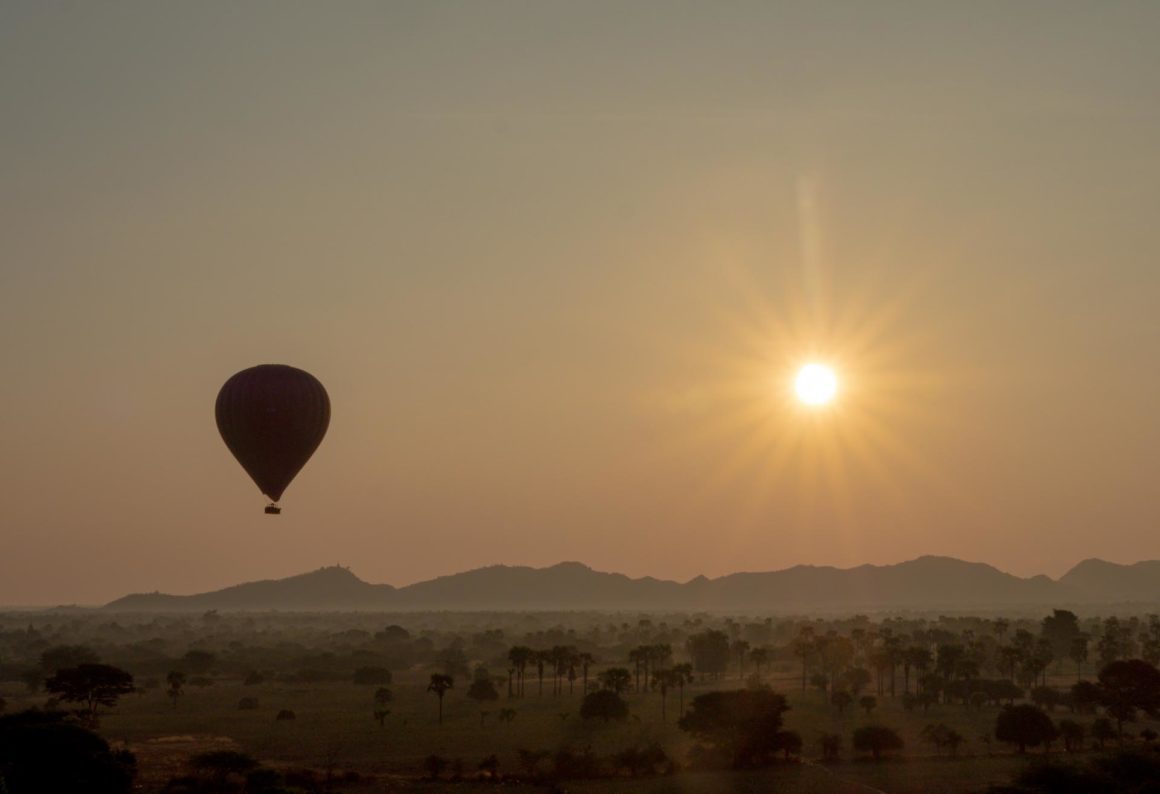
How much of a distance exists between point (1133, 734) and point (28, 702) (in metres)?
103

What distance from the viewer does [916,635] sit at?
601 feet

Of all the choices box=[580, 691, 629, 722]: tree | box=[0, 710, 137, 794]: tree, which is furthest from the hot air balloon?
box=[580, 691, 629, 722]: tree

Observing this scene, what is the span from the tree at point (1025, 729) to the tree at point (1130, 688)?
33.5ft

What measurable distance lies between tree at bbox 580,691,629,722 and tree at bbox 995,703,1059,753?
3162cm

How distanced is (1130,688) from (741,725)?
33744 millimetres

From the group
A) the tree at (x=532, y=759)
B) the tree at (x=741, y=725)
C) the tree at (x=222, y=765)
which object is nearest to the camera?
the tree at (x=222, y=765)

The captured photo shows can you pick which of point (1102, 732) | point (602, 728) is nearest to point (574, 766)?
point (602, 728)

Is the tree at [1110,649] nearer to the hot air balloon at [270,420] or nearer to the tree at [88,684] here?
the hot air balloon at [270,420]

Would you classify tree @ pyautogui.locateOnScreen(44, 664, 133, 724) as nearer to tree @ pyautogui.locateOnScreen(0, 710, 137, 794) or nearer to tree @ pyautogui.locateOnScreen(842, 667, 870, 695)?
tree @ pyautogui.locateOnScreen(0, 710, 137, 794)

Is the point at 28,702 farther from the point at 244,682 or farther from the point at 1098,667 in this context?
the point at 1098,667

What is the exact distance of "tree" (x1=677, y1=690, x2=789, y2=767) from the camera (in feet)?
257

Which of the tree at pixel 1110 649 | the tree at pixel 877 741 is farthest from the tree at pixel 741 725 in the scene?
the tree at pixel 1110 649

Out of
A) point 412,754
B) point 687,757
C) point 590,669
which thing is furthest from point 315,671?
point 687,757

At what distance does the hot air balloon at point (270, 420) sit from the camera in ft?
245
